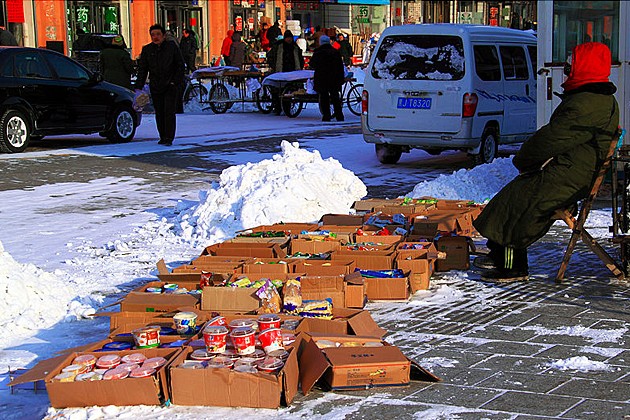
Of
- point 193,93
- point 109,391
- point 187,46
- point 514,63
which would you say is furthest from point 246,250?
point 187,46

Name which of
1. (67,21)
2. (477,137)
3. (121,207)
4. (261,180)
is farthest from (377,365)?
(67,21)

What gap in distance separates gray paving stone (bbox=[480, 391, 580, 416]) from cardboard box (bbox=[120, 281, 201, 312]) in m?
2.09

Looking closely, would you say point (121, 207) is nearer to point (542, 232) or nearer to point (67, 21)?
point (542, 232)

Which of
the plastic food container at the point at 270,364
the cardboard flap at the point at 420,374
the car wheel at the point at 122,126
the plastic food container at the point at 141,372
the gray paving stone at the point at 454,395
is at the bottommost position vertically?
the gray paving stone at the point at 454,395

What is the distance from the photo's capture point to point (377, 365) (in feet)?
16.3

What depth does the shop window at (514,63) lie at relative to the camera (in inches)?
577

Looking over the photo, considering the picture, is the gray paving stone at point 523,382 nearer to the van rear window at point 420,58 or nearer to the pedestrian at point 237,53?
the van rear window at point 420,58

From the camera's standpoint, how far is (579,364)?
5.35 m

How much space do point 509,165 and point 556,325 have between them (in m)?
6.18

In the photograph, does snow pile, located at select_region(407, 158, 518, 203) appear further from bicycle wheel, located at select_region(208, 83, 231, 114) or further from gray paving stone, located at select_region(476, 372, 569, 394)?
bicycle wheel, located at select_region(208, 83, 231, 114)

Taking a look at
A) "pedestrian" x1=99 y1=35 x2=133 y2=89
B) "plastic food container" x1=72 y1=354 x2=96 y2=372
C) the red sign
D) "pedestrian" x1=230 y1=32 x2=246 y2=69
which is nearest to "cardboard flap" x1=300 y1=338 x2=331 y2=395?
"plastic food container" x1=72 y1=354 x2=96 y2=372

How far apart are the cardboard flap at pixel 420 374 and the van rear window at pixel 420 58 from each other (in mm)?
9143

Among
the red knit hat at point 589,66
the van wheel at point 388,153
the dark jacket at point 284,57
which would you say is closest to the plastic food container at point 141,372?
the red knit hat at point 589,66

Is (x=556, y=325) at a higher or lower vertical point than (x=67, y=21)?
lower
